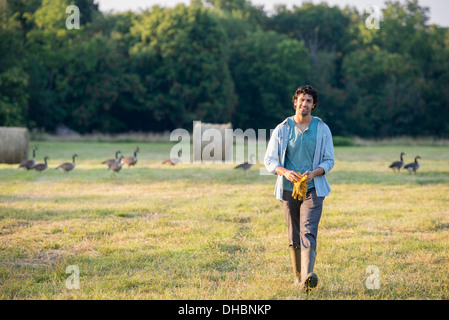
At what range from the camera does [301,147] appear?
5715 millimetres

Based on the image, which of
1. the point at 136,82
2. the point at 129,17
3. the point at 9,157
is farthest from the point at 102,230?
the point at 129,17

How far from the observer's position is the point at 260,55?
55906 millimetres

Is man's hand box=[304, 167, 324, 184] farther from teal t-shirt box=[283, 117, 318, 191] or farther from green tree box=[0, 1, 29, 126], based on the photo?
green tree box=[0, 1, 29, 126]

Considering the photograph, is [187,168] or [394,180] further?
[187,168]

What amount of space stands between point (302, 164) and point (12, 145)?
1771 centimetres

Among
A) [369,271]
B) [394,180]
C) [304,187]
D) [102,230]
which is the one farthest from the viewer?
[394,180]

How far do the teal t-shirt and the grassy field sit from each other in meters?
1.36

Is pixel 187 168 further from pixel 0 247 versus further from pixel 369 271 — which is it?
pixel 369 271

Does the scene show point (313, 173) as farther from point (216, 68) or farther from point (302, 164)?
point (216, 68)

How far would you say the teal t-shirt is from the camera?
18.7ft

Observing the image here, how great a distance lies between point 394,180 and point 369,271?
1096cm

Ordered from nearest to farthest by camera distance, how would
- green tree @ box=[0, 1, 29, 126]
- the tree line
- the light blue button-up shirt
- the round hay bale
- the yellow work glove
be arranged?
1. the yellow work glove
2. the light blue button-up shirt
3. the round hay bale
4. green tree @ box=[0, 1, 29, 126]
5. the tree line

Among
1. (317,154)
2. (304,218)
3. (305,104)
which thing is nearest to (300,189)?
(304,218)

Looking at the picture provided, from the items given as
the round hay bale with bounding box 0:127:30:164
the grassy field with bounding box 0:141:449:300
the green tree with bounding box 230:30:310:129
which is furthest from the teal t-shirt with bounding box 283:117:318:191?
the green tree with bounding box 230:30:310:129
